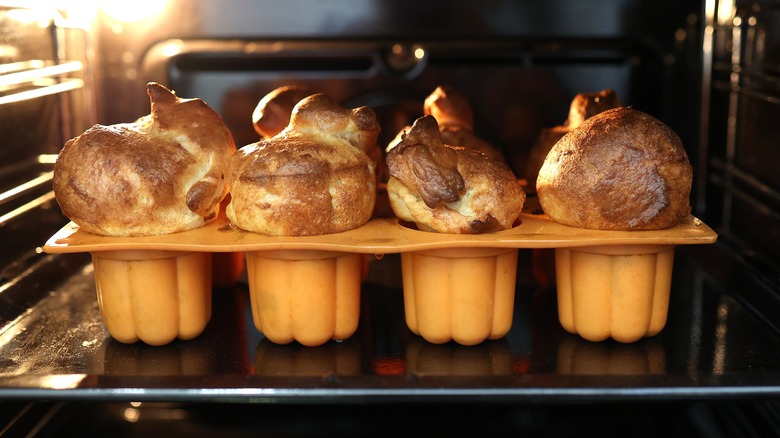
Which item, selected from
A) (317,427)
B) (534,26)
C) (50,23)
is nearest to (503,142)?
(534,26)

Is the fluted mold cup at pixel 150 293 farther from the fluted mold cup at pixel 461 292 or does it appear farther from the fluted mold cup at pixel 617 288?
the fluted mold cup at pixel 617 288

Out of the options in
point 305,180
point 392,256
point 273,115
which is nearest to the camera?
point 305,180

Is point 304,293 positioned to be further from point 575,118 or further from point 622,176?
point 575,118

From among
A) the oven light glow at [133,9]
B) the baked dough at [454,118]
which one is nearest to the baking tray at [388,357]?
the baked dough at [454,118]

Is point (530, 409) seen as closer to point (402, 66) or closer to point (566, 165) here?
point (566, 165)

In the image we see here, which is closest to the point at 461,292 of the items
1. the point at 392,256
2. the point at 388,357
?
the point at 388,357

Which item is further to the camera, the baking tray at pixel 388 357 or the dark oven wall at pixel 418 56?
the dark oven wall at pixel 418 56
